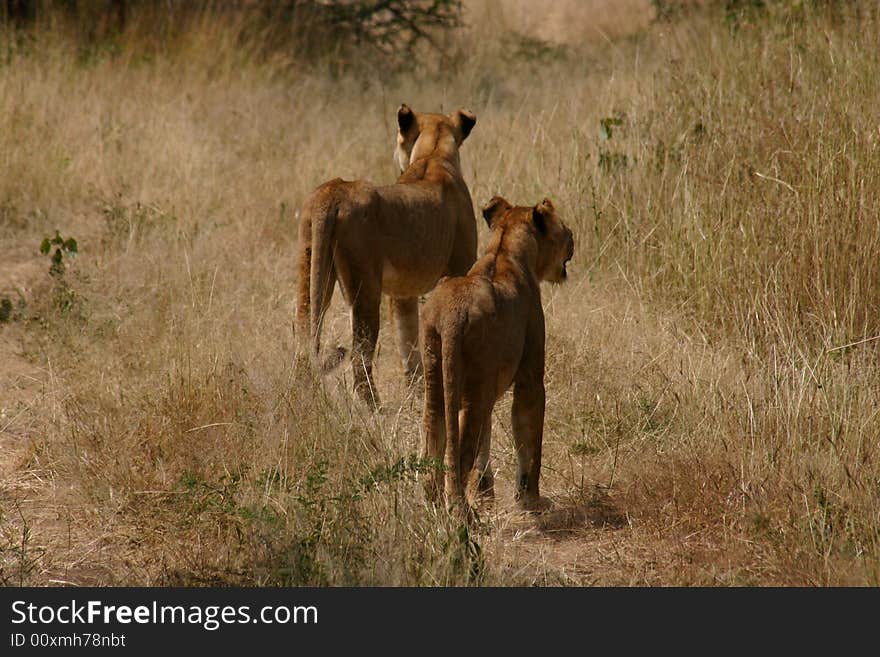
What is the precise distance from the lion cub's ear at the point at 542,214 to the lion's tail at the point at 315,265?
0.91 m

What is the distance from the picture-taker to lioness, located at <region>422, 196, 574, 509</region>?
4762mm

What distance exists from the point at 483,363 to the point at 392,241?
1478mm

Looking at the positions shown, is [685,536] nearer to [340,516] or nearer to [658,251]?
[340,516]

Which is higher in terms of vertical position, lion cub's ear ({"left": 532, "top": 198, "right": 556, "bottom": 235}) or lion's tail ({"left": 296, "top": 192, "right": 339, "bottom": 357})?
lion cub's ear ({"left": 532, "top": 198, "right": 556, "bottom": 235})

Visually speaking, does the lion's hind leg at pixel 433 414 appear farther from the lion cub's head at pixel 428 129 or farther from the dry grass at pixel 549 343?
the lion cub's head at pixel 428 129

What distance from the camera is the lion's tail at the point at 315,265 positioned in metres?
5.79

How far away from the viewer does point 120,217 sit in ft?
27.9

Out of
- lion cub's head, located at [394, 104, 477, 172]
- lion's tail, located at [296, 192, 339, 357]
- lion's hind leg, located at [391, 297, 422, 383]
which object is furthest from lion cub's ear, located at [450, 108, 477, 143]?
lion's tail, located at [296, 192, 339, 357]

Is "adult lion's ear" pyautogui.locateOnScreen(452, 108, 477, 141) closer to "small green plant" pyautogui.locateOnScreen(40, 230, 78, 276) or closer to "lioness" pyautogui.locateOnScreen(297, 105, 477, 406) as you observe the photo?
"lioness" pyautogui.locateOnScreen(297, 105, 477, 406)

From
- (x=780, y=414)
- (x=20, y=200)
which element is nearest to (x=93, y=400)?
(x=780, y=414)

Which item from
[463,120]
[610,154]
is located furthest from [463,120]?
[610,154]

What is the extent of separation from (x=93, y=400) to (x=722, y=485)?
8.93 ft

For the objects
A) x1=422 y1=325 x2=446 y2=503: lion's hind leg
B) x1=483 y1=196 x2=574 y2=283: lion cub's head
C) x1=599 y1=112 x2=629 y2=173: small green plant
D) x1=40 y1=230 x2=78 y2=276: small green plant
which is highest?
x1=599 y1=112 x2=629 y2=173: small green plant

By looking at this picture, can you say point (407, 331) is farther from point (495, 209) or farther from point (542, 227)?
point (542, 227)
